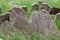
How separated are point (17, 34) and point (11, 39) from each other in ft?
0.26

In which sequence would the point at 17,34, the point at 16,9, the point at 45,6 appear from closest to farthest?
the point at 17,34, the point at 16,9, the point at 45,6

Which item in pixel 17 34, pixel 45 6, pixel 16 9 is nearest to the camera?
pixel 17 34

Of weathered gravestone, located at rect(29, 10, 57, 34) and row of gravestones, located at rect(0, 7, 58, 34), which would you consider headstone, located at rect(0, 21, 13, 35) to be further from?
weathered gravestone, located at rect(29, 10, 57, 34)

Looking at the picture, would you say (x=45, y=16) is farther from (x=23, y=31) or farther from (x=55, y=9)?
(x=55, y=9)

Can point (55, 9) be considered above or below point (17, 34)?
below

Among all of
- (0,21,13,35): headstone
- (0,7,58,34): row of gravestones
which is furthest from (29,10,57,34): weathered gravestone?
(0,21,13,35): headstone

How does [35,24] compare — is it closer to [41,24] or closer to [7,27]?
[41,24]

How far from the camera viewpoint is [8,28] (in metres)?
2.71

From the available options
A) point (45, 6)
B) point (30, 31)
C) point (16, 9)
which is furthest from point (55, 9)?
point (30, 31)

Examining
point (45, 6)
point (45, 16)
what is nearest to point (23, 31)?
point (45, 16)

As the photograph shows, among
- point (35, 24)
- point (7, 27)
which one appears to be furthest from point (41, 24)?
point (7, 27)

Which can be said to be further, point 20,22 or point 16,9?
point 16,9

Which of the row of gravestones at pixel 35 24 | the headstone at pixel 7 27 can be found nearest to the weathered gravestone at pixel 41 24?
the row of gravestones at pixel 35 24

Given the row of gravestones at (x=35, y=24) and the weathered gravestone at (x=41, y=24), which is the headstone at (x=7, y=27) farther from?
the weathered gravestone at (x=41, y=24)
